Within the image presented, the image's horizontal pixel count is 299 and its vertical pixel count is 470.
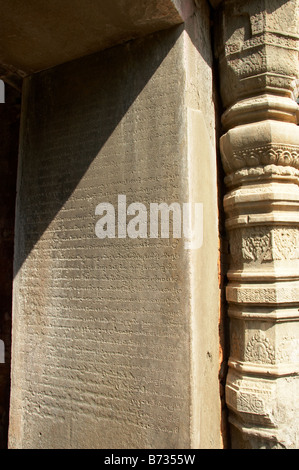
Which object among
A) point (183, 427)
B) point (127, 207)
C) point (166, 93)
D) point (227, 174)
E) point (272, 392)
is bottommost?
point (183, 427)

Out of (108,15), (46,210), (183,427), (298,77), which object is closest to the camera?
(183,427)

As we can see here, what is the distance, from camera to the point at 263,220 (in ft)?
7.14

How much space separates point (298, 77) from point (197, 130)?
2.56ft

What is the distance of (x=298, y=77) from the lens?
2.33m

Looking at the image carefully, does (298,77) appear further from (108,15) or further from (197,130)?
(108,15)

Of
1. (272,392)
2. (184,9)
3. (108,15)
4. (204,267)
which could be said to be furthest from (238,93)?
(272,392)

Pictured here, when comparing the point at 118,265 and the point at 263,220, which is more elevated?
the point at 263,220

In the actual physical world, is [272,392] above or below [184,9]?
below

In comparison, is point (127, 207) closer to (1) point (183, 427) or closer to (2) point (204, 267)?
(2) point (204, 267)

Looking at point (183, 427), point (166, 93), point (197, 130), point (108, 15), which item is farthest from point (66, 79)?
point (183, 427)

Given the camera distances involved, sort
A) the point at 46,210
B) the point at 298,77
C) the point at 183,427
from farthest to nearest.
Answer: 1. the point at 46,210
2. the point at 298,77
3. the point at 183,427

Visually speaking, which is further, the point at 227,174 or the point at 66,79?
the point at 66,79

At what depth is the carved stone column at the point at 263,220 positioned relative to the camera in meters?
2.10

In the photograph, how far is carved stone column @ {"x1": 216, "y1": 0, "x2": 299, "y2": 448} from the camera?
210cm
